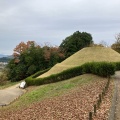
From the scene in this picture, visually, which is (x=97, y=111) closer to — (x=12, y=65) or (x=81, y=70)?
(x=81, y=70)

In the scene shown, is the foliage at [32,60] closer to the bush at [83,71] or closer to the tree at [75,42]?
the tree at [75,42]

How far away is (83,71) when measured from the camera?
35281 millimetres

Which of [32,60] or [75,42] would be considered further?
[75,42]

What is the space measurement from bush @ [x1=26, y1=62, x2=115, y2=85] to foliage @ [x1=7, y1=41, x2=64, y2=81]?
18755mm

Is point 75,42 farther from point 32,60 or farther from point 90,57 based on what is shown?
point 90,57

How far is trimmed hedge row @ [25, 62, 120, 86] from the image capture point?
96.1 feet

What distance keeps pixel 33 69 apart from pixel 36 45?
821 centimetres

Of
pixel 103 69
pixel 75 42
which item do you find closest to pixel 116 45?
pixel 75 42

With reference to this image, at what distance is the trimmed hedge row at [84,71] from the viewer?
29281 millimetres

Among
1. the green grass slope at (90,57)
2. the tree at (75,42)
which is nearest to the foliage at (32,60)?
the tree at (75,42)

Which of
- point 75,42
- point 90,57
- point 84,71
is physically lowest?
point 84,71

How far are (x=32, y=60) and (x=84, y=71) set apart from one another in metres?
28.4

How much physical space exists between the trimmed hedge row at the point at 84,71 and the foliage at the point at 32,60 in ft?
61.5

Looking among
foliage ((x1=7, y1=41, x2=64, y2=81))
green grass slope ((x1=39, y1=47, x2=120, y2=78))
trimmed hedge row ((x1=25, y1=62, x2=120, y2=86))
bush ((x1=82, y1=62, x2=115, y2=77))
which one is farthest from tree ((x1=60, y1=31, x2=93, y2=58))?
bush ((x1=82, y1=62, x2=115, y2=77))
